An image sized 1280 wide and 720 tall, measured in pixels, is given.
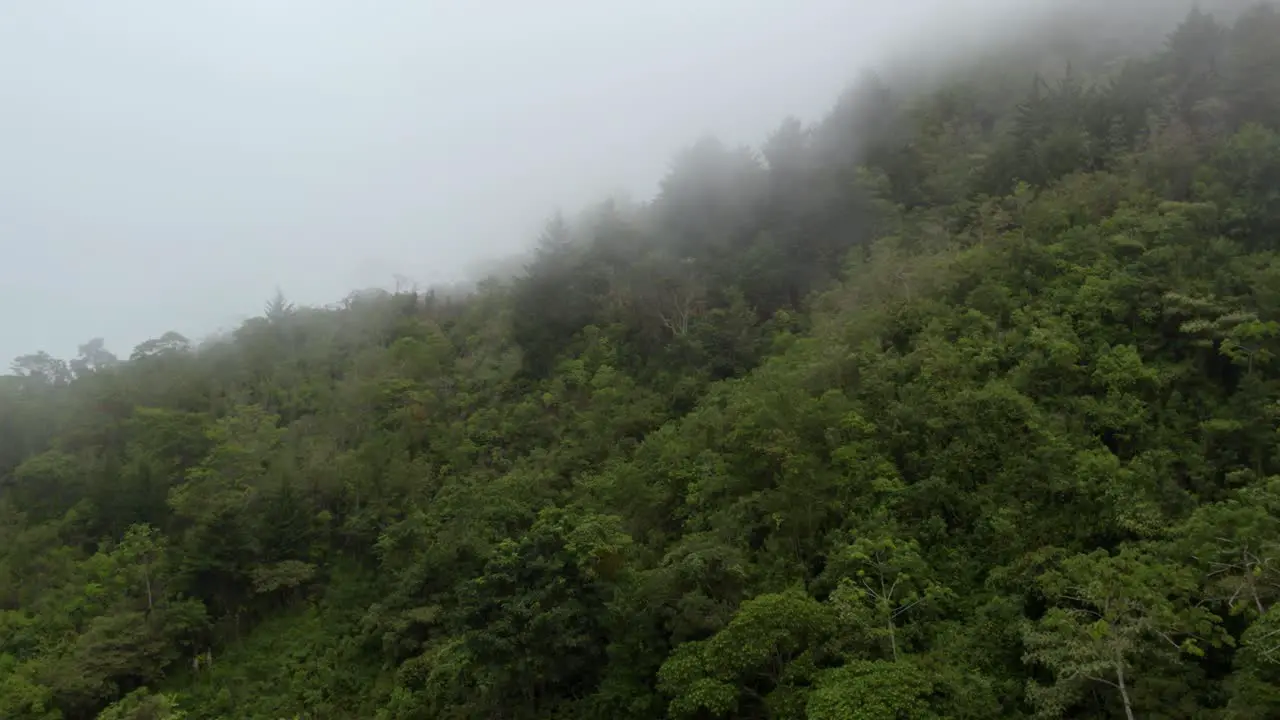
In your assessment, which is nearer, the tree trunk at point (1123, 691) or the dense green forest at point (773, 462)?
→ the tree trunk at point (1123, 691)

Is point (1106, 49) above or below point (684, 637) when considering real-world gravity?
above

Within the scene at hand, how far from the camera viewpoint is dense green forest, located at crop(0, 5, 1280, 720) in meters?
Result: 15.8

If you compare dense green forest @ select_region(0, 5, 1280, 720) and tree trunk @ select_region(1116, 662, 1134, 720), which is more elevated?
dense green forest @ select_region(0, 5, 1280, 720)

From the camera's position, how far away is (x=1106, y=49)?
1704 inches

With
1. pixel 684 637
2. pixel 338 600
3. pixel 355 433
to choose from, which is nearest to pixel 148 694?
pixel 338 600

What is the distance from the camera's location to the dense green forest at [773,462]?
15.8 m

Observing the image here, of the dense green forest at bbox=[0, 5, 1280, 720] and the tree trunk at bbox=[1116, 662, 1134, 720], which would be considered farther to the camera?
the dense green forest at bbox=[0, 5, 1280, 720]

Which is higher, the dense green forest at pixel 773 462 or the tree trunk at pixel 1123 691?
the dense green forest at pixel 773 462

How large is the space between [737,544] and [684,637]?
9.58 ft

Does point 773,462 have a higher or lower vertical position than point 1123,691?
higher

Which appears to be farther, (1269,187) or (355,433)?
(355,433)

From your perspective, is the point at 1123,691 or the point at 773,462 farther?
the point at 773,462

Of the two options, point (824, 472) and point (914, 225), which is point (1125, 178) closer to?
point (914, 225)

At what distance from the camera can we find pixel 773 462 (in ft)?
69.3
